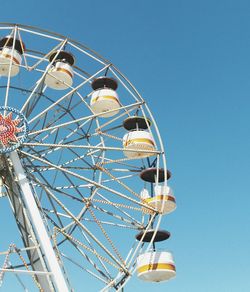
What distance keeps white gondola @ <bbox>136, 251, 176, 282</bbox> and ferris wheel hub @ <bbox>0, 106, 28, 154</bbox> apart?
5.10 metres

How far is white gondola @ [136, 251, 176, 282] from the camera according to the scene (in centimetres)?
1385

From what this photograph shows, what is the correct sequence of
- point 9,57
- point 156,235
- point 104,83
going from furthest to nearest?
point 104,83 → point 9,57 → point 156,235

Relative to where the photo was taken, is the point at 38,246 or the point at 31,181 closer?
the point at 38,246

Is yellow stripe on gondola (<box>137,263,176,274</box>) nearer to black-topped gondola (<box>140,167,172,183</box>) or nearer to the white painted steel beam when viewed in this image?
the white painted steel beam

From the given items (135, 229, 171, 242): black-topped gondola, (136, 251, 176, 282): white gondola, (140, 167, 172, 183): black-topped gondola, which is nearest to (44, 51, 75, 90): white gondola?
(140, 167, 172, 183): black-topped gondola

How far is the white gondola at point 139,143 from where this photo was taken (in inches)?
667

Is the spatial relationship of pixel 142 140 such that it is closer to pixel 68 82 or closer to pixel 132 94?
pixel 132 94

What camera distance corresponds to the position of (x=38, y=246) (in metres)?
13.7

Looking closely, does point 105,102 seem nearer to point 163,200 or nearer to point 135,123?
point 135,123

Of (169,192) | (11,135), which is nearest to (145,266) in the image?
(169,192)

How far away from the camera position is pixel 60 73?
18.3m

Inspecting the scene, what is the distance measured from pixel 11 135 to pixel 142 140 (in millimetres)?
4933

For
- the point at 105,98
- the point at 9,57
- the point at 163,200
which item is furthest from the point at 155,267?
the point at 9,57

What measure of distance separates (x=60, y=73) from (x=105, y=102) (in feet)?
6.83
